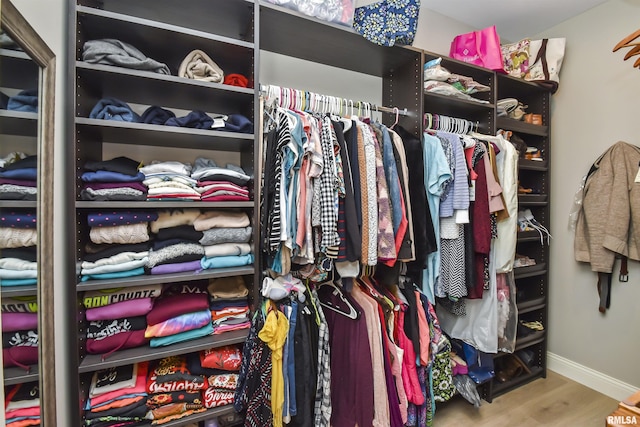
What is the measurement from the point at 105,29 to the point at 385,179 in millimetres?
1340

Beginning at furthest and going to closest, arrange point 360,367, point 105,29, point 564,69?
point 564,69
point 360,367
point 105,29

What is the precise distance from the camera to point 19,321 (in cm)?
73

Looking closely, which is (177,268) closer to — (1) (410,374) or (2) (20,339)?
(2) (20,339)

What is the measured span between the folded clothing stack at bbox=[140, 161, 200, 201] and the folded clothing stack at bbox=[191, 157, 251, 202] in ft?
0.10

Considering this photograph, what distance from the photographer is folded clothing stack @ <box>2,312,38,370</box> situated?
662mm

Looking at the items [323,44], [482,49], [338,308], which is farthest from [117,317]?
[482,49]

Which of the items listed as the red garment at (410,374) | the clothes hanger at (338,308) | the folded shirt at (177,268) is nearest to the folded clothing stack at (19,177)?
the folded shirt at (177,268)

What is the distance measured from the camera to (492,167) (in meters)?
1.73

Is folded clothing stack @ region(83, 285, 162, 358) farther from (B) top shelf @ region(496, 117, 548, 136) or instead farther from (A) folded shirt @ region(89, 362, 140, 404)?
(B) top shelf @ region(496, 117, 548, 136)

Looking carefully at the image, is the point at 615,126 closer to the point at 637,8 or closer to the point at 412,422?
the point at 637,8

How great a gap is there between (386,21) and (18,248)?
1705mm

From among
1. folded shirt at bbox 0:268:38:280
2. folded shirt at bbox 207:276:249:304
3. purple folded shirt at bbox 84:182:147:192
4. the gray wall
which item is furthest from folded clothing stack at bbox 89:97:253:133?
the gray wall

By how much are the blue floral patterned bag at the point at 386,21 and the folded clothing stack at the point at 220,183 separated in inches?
38.1

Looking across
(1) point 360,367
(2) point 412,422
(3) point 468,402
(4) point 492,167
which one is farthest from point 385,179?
(3) point 468,402
